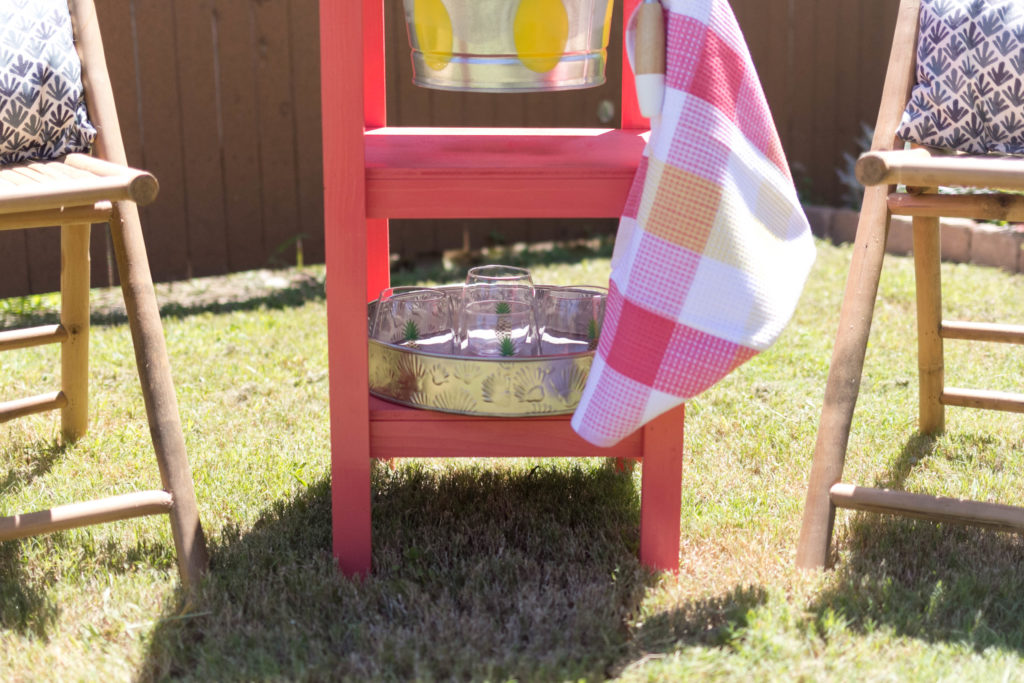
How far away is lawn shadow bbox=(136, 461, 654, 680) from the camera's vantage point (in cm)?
127

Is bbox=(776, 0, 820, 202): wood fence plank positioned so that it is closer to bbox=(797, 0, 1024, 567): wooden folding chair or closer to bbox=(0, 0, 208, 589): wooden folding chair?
bbox=(797, 0, 1024, 567): wooden folding chair

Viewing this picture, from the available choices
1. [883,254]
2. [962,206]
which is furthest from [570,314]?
[962,206]

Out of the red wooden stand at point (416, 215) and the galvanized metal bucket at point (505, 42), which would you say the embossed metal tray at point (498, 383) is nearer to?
the red wooden stand at point (416, 215)

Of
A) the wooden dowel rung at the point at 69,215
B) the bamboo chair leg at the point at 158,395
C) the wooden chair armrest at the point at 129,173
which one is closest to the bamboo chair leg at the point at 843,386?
the bamboo chair leg at the point at 158,395

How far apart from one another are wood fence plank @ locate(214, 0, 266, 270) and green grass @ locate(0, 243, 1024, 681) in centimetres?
143

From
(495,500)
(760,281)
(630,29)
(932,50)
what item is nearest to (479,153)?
(630,29)

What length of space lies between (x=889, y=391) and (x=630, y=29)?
52.3 inches

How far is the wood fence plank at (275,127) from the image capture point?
12.0 ft

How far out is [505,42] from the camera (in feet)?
4.56

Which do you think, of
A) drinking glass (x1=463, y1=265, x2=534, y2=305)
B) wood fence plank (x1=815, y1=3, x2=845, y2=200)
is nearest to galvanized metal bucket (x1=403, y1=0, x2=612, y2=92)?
drinking glass (x1=463, y1=265, x2=534, y2=305)

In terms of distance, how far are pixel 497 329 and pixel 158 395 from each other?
0.51 metres

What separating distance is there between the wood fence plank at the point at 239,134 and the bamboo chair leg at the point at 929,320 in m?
2.48

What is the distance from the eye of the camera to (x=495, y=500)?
5.72 feet

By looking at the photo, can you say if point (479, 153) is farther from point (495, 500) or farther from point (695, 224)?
point (495, 500)
